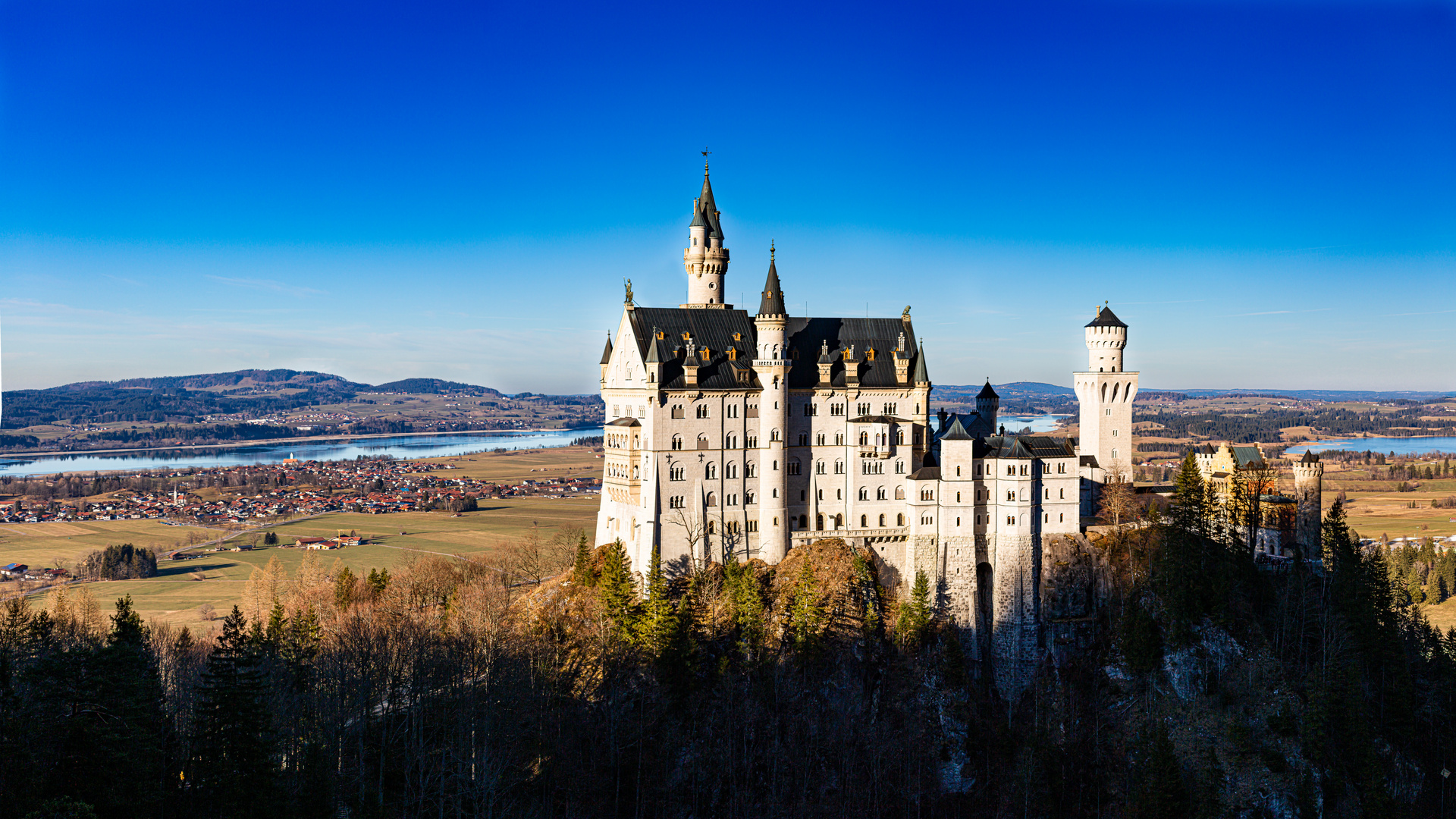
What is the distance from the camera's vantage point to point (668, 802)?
217ft

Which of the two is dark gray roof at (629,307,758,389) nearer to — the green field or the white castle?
the white castle

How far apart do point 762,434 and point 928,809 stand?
28.8 meters

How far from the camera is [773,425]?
79438 millimetres

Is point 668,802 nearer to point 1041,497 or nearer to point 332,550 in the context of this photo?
point 1041,497

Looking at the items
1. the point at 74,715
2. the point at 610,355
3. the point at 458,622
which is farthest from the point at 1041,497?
the point at 74,715

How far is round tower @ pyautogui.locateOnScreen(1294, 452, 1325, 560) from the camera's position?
Result: 3174 inches

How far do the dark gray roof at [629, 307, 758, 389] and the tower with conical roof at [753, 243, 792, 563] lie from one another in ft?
5.45

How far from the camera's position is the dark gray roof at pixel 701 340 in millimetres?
77812

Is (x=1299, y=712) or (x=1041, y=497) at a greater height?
(x=1041, y=497)

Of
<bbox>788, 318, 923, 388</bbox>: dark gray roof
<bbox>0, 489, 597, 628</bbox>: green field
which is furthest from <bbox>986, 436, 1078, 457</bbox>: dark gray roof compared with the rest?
<bbox>0, 489, 597, 628</bbox>: green field

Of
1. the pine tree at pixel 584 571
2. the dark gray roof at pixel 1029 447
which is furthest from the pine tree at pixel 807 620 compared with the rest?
the dark gray roof at pixel 1029 447

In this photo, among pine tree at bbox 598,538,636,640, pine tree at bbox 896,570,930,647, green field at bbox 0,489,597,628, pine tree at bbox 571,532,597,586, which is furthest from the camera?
green field at bbox 0,489,597,628

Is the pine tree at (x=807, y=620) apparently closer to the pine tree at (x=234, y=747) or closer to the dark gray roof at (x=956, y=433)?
the dark gray roof at (x=956, y=433)

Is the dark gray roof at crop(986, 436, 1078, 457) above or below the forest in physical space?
above
